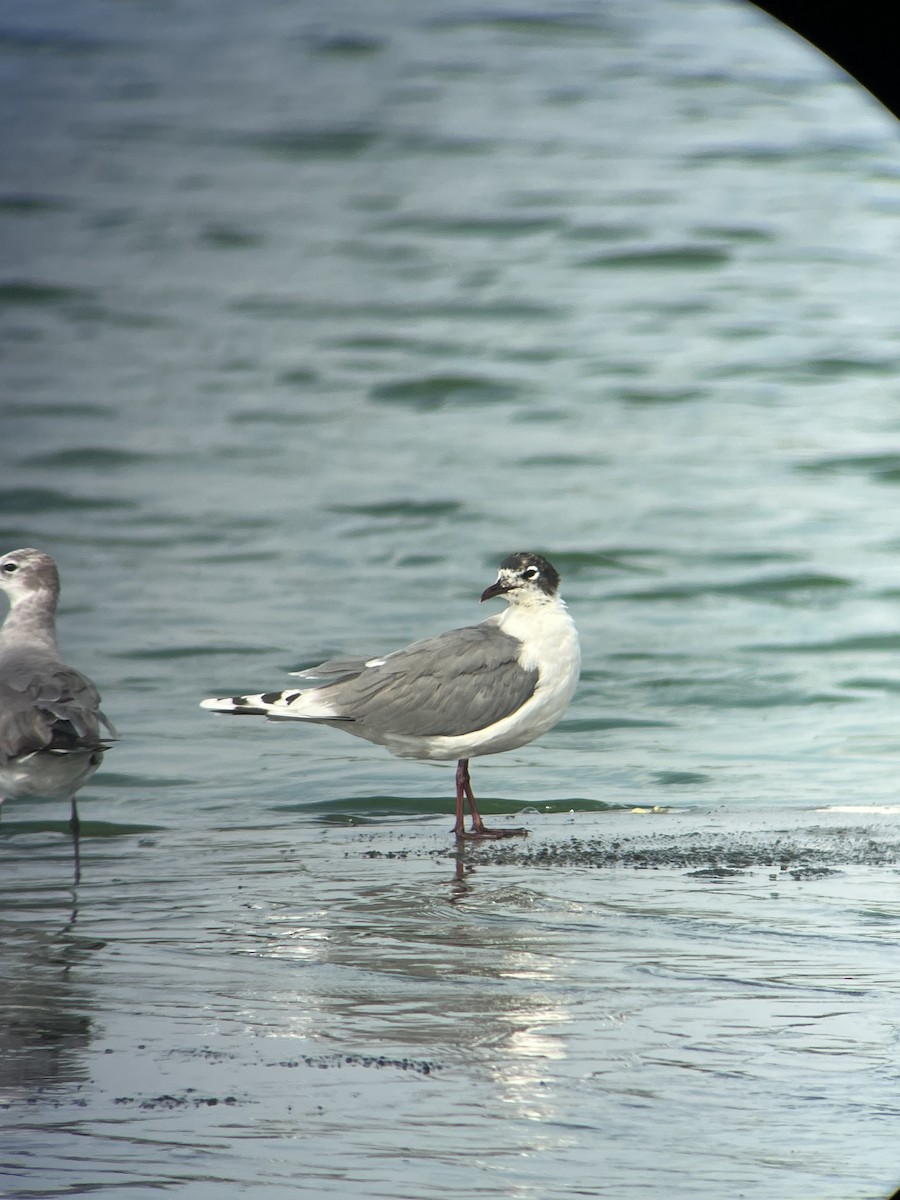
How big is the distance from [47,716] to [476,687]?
133 cm

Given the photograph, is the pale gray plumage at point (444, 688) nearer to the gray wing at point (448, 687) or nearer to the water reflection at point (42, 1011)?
the gray wing at point (448, 687)

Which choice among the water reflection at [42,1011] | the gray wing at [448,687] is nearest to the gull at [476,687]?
the gray wing at [448,687]

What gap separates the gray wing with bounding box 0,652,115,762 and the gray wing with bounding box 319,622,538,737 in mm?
1004

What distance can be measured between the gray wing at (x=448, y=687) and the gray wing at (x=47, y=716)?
1004 mm

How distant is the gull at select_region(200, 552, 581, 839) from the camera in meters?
5.29

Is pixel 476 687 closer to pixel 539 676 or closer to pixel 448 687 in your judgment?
pixel 448 687

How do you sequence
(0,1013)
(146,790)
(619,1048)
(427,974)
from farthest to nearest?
(146,790) → (427,974) → (0,1013) → (619,1048)

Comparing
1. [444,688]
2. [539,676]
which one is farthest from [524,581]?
[444,688]

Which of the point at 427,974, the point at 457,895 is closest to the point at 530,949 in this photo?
the point at 427,974

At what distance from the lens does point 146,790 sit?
6.70 metres

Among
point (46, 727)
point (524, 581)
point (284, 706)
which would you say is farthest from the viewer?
point (284, 706)

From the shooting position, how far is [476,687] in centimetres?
529

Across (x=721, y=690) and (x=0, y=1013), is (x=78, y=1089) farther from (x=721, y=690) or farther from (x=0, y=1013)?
(x=721, y=690)

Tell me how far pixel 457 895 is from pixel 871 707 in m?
4.68
